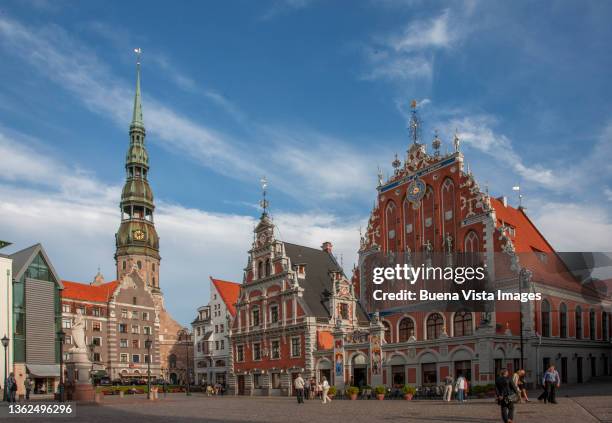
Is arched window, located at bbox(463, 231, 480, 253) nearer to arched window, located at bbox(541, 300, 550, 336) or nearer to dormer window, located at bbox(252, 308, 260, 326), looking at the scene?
arched window, located at bbox(541, 300, 550, 336)

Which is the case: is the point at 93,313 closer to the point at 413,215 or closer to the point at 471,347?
the point at 413,215

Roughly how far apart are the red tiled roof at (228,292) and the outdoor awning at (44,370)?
22.1 m

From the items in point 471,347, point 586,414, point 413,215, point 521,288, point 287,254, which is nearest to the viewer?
point 586,414

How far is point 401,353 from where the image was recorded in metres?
43.9

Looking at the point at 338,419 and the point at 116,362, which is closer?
the point at 338,419

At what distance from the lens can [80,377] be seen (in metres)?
35.9

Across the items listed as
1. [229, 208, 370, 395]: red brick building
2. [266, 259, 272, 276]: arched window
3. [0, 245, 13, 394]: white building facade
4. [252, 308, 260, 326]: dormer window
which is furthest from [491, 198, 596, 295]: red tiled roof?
[0, 245, 13, 394]: white building facade

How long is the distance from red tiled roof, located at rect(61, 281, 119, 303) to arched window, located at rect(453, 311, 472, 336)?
4763cm

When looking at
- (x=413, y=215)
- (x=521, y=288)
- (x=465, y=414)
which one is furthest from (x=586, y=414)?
(x=413, y=215)

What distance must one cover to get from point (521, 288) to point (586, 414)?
75.1 feet

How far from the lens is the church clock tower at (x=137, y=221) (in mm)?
109125

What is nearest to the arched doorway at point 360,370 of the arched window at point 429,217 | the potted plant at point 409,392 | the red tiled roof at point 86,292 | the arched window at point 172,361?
the potted plant at point 409,392

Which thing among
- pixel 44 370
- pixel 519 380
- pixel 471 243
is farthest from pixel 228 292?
pixel 519 380

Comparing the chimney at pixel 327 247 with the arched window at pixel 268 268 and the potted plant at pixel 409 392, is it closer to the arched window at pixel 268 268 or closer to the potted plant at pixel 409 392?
the arched window at pixel 268 268
